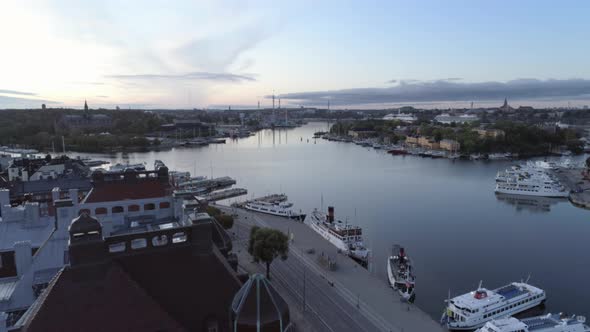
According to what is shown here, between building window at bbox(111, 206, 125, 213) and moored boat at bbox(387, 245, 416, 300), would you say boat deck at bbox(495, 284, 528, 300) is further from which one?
building window at bbox(111, 206, 125, 213)

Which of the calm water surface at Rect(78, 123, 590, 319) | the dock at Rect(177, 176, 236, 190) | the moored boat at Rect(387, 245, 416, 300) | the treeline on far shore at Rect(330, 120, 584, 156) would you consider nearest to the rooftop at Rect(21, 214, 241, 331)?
the moored boat at Rect(387, 245, 416, 300)

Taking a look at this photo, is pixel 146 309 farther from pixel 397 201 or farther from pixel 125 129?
pixel 125 129

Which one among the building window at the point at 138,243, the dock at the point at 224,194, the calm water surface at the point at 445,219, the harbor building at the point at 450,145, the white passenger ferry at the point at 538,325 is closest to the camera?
the building window at the point at 138,243

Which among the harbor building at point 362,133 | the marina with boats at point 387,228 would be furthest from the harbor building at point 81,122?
the harbor building at point 362,133

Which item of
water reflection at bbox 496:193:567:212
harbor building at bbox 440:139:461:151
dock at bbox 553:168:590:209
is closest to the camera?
water reflection at bbox 496:193:567:212

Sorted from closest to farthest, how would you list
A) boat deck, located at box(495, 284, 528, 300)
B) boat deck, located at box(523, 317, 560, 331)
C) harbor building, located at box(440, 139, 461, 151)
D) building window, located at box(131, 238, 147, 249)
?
1. building window, located at box(131, 238, 147, 249)
2. boat deck, located at box(523, 317, 560, 331)
3. boat deck, located at box(495, 284, 528, 300)
4. harbor building, located at box(440, 139, 461, 151)

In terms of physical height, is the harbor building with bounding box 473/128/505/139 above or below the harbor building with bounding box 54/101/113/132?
below

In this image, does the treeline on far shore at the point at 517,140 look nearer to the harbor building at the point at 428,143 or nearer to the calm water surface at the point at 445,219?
the harbor building at the point at 428,143
